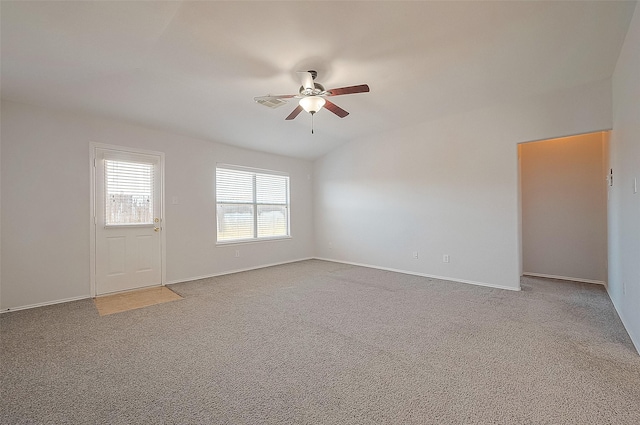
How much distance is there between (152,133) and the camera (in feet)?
14.8

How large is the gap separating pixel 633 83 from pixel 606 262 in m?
3.20

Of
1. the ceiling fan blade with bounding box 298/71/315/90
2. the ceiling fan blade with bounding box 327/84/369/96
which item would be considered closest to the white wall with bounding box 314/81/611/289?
the ceiling fan blade with bounding box 327/84/369/96

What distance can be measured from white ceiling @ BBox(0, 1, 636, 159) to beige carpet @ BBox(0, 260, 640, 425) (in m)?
2.61

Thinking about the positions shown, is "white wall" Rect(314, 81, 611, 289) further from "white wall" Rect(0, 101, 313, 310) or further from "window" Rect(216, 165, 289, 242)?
"white wall" Rect(0, 101, 313, 310)

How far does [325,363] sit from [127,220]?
3.74 m

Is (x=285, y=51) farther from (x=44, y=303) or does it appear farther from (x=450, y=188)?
(x=44, y=303)

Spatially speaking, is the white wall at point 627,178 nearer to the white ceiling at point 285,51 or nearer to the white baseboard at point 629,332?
the white baseboard at point 629,332

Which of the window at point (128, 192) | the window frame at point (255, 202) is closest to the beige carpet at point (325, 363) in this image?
the window at point (128, 192)

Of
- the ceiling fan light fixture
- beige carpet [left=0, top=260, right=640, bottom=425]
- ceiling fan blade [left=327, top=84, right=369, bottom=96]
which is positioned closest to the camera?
beige carpet [left=0, top=260, right=640, bottom=425]

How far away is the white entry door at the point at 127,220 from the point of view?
13.3 ft

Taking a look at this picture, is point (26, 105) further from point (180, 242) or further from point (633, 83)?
point (633, 83)

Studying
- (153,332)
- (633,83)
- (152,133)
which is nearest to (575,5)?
(633,83)

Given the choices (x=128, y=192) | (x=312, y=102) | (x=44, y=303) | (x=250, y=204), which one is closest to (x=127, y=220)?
(x=128, y=192)

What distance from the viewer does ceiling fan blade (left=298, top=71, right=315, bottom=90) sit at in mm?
3037
